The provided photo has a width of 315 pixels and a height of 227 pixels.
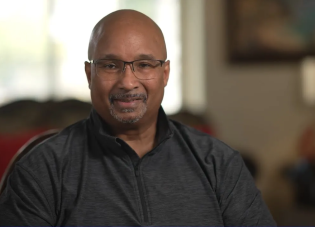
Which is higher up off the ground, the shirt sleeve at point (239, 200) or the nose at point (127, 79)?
the nose at point (127, 79)

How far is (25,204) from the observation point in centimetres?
101

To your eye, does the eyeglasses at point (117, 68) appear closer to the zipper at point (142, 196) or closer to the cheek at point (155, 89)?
the cheek at point (155, 89)

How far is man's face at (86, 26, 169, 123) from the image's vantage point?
3.57 ft

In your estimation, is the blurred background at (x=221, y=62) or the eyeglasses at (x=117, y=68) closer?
the eyeglasses at (x=117, y=68)

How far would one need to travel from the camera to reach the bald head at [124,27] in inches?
43.3

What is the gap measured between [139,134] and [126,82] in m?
0.17

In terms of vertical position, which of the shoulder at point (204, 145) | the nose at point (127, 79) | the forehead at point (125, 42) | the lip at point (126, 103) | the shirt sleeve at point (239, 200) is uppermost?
the forehead at point (125, 42)

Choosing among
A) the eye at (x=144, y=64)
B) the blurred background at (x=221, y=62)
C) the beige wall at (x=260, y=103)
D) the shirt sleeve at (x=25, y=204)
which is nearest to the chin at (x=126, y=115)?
the eye at (x=144, y=64)

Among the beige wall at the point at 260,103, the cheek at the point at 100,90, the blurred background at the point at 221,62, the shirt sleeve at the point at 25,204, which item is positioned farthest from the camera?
the beige wall at the point at 260,103

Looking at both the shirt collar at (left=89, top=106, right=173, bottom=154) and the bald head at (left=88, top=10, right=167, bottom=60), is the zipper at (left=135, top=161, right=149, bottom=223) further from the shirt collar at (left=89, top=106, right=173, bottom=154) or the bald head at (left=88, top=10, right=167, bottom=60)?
the bald head at (left=88, top=10, right=167, bottom=60)

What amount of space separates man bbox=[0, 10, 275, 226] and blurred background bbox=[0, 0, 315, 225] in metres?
2.78

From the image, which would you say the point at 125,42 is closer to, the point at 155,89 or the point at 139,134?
the point at 155,89

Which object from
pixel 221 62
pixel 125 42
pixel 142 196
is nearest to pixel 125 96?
pixel 125 42

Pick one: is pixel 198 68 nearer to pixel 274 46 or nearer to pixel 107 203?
pixel 274 46
